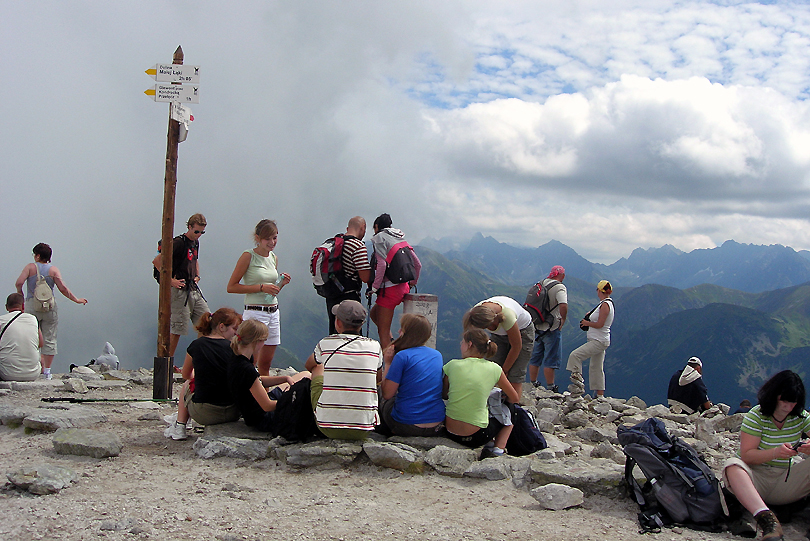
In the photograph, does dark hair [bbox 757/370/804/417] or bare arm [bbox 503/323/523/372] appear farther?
bare arm [bbox 503/323/523/372]

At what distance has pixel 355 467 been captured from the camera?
19.8 ft

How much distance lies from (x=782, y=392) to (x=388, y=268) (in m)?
5.01

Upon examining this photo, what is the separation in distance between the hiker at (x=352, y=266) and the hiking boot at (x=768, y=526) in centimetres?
527

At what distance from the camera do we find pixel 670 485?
16.7ft

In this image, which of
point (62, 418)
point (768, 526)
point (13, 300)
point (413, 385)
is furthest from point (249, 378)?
point (13, 300)

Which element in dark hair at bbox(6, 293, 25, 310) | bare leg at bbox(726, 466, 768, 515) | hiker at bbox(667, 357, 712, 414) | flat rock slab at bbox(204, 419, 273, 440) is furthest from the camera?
hiker at bbox(667, 357, 712, 414)

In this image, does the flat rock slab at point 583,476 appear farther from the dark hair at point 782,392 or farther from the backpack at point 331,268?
the backpack at point 331,268

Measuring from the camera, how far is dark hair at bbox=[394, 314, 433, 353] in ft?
20.4

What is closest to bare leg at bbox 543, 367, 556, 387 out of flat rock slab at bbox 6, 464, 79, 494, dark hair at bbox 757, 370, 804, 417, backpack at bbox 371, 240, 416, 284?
backpack at bbox 371, 240, 416, 284

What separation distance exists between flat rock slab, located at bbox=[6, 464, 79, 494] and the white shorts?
2983 millimetres

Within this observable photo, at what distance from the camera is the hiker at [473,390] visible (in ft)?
20.3

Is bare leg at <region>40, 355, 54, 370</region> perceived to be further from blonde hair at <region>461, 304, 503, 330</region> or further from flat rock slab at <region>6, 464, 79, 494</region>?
blonde hair at <region>461, 304, 503, 330</region>

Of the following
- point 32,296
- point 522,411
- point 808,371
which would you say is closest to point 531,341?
point 522,411

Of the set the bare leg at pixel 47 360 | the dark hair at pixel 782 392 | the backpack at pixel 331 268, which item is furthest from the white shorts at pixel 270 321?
the bare leg at pixel 47 360
